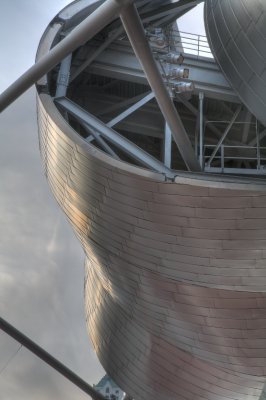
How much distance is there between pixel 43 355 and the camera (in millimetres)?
21828

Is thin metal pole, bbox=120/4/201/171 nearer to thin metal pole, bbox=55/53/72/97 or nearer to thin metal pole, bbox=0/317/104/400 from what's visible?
thin metal pole, bbox=55/53/72/97

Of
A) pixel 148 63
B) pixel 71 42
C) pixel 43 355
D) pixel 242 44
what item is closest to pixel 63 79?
pixel 242 44

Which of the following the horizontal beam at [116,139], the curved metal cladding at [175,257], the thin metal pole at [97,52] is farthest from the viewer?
the thin metal pole at [97,52]

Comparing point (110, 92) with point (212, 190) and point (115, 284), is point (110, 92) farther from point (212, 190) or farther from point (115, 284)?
point (212, 190)

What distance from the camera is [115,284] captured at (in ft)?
57.7

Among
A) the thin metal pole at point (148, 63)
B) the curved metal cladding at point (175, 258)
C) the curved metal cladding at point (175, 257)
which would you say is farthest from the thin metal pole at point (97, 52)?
the thin metal pole at point (148, 63)

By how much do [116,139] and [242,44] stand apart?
3.58 m

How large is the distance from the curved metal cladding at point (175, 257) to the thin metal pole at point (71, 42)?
241 cm

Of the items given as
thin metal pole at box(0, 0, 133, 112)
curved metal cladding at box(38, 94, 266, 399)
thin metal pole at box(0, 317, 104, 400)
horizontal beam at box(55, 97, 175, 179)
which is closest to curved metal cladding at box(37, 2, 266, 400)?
curved metal cladding at box(38, 94, 266, 399)

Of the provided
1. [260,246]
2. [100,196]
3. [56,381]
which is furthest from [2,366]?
[260,246]

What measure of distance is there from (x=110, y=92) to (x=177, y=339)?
7.65m

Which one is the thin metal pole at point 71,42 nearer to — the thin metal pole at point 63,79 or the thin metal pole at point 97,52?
the thin metal pole at point 63,79

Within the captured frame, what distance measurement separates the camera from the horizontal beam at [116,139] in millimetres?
14227

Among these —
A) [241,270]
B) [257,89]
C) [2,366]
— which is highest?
[257,89]
